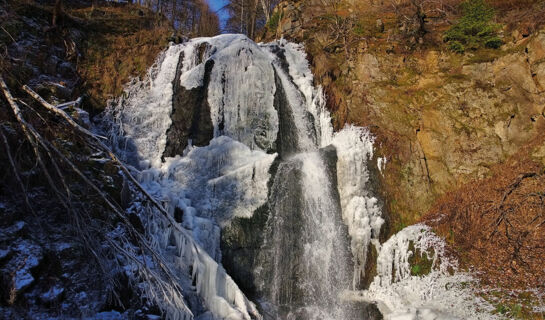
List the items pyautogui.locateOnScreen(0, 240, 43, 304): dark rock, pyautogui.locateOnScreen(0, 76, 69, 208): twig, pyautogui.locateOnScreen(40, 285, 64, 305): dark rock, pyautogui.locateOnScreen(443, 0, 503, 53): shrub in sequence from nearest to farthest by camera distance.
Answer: pyautogui.locateOnScreen(0, 76, 69, 208): twig
pyautogui.locateOnScreen(0, 240, 43, 304): dark rock
pyautogui.locateOnScreen(40, 285, 64, 305): dark rock
pyautogui.locateOnScreen(443, 0, 503, 53): shrub

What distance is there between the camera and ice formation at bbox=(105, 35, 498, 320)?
7582 mm

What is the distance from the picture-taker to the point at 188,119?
1009 cm

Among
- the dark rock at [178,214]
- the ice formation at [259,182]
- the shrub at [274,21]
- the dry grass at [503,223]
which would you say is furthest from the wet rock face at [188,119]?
the shrub at [274,21]

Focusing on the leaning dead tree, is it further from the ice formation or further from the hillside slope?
the hillside slope

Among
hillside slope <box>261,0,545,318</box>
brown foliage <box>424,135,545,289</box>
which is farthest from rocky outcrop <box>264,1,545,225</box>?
brown foliage <box>424,135,545,289</box>

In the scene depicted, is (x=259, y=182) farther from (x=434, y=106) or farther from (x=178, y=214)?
(x=434, y=106)

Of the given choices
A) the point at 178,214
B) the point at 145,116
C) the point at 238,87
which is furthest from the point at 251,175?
the point at 145,116

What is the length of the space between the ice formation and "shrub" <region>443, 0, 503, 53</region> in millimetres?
5263

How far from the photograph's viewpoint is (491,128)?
10.3 m

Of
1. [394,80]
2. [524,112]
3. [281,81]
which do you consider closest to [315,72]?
[281,81]

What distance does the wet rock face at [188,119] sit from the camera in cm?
979

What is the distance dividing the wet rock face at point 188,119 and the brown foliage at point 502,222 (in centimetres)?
710

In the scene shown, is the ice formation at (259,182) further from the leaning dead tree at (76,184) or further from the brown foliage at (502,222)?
the leaning dead tree at (76,184)

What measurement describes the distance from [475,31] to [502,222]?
7.31m
